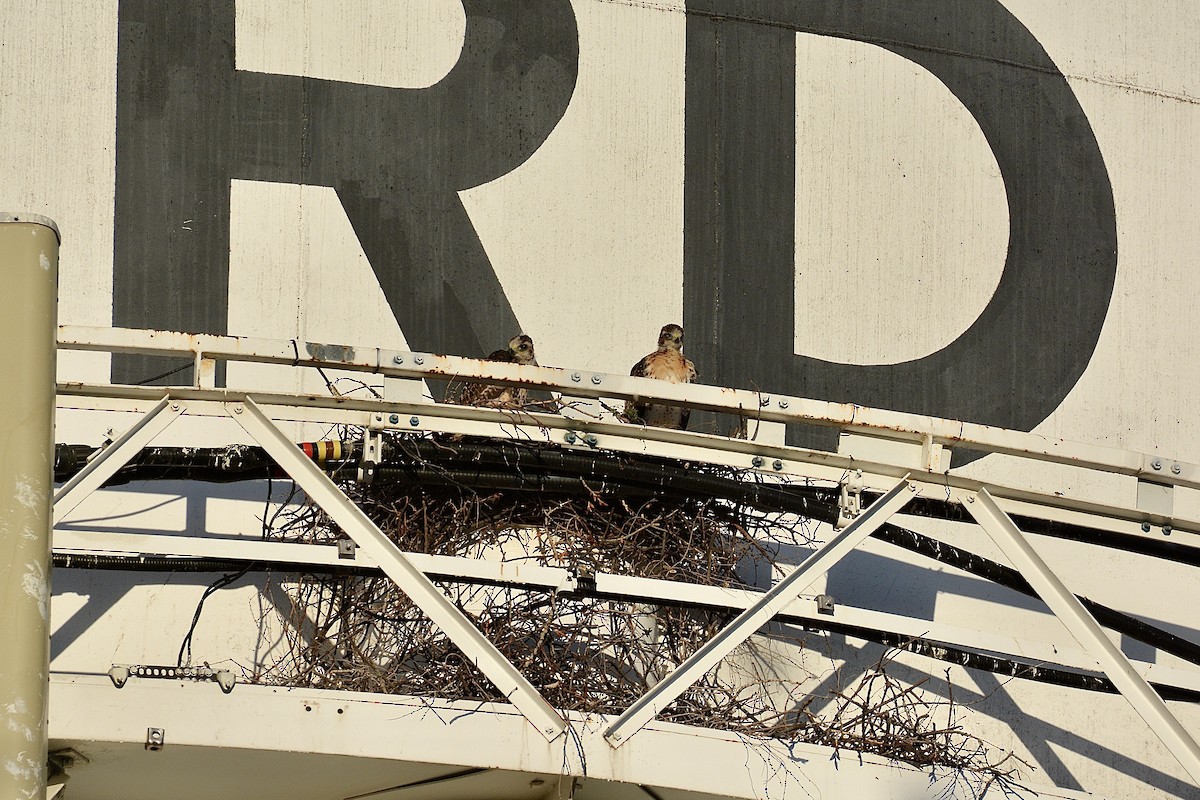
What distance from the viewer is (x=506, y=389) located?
308 inches

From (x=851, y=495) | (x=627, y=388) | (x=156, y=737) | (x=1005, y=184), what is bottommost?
(x=156, y=737)

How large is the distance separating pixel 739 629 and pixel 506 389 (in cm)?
192

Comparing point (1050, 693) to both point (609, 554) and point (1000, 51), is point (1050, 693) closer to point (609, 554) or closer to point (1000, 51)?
point (609, 554)

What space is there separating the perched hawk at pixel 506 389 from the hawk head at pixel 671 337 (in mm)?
643

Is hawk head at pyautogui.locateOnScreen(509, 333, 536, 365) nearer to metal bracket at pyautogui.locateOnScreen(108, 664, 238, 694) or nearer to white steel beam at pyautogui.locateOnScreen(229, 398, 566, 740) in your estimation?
white steel beam at pyautogui.locateOnScreen(229, 398, 566, 740)

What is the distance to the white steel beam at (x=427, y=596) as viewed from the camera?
20.3 ft

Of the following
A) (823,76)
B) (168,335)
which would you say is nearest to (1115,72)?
(823,76)

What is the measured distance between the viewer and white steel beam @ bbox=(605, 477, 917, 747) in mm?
6254

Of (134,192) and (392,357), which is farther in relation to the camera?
(134,192)

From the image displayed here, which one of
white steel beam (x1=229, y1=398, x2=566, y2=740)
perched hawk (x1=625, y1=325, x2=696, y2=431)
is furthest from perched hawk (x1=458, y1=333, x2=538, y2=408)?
white steel beam (x1=229, y1=398, x2=566, y2=740)

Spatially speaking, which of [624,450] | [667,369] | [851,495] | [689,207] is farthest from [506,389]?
[689,207]

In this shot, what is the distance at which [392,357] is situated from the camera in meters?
6.49

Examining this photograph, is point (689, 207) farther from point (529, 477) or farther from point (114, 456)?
point (114, 456)

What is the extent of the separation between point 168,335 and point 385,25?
3.21 meters
